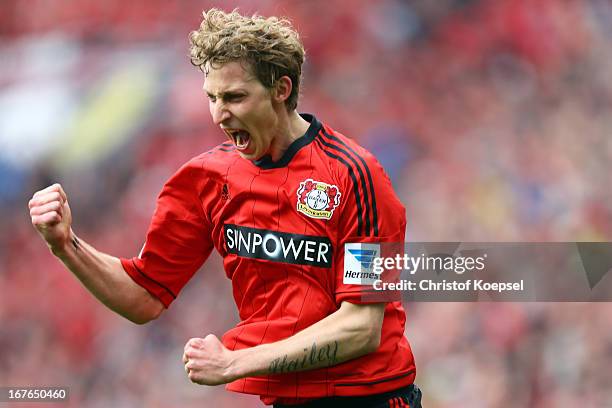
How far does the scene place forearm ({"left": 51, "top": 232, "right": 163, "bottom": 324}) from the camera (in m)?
2.99

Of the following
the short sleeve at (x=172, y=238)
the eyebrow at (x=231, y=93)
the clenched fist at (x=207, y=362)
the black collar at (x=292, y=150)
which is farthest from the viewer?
the short sleeve at (x=172, y=238)

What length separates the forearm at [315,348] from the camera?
2.79m

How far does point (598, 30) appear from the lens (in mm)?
5625

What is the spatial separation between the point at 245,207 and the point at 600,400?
3304mm

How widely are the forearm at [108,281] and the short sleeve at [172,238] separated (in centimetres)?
3

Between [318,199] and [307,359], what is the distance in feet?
1.55

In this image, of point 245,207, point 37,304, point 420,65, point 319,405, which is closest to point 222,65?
point 245,207

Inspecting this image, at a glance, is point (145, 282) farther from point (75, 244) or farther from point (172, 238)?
point (75, 244)

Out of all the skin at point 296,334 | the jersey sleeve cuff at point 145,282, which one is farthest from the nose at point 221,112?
the jersey sleeve cuff at point 145,282

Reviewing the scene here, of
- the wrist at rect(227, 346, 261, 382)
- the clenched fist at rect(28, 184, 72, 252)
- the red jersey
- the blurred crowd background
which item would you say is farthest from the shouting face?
the blurred crowd background

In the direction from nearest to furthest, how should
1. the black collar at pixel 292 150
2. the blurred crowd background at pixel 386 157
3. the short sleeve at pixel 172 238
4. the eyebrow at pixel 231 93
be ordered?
the eyebrow at pixel 231 93
the black collar at pixel 292 150
the short sleeve at pixel 172 238
the blurred crowd background at pixel 386 157

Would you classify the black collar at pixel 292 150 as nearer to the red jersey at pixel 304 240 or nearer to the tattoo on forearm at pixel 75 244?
the red jersey at pixel 304 240

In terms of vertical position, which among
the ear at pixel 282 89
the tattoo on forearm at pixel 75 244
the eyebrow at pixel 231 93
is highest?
the ear at pixel 282 89

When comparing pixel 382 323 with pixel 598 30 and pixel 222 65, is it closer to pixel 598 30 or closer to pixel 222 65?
pixel 222 65
